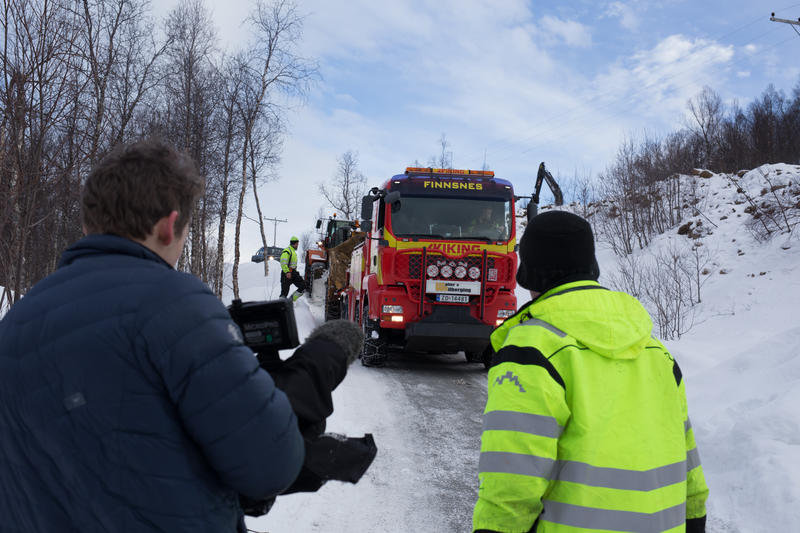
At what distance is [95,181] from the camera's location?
128cm

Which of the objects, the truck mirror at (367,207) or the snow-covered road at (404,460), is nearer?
the snow-covered road at (404,460)

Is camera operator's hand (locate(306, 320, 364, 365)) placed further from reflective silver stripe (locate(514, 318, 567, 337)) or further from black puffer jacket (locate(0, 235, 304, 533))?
reflective silver stripe (locate(514, 318, 567, 337))

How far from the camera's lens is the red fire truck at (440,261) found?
27.1 ft

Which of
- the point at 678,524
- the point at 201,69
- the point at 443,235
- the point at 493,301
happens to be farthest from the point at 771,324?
the point at 201,69

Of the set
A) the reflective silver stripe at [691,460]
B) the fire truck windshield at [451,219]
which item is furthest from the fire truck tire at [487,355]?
the reflective silver stripe at [691,460]

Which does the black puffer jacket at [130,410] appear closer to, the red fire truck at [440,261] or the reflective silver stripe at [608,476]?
A: the reflective silver stripe at [608,476]

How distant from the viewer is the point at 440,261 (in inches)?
327

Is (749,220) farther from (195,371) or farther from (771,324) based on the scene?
(195,371)

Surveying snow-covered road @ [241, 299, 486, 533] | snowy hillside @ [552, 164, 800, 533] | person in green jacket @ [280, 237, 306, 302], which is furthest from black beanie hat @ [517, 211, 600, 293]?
person in green jacket @ [280, 237, 306, 302]

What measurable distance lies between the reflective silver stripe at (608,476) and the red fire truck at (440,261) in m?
6.48

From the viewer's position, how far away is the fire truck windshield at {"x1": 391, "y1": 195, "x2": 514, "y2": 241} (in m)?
8.48

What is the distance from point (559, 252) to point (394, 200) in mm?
6738

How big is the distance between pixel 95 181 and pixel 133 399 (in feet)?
1.77

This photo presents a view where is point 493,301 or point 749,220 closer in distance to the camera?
point 493,301
